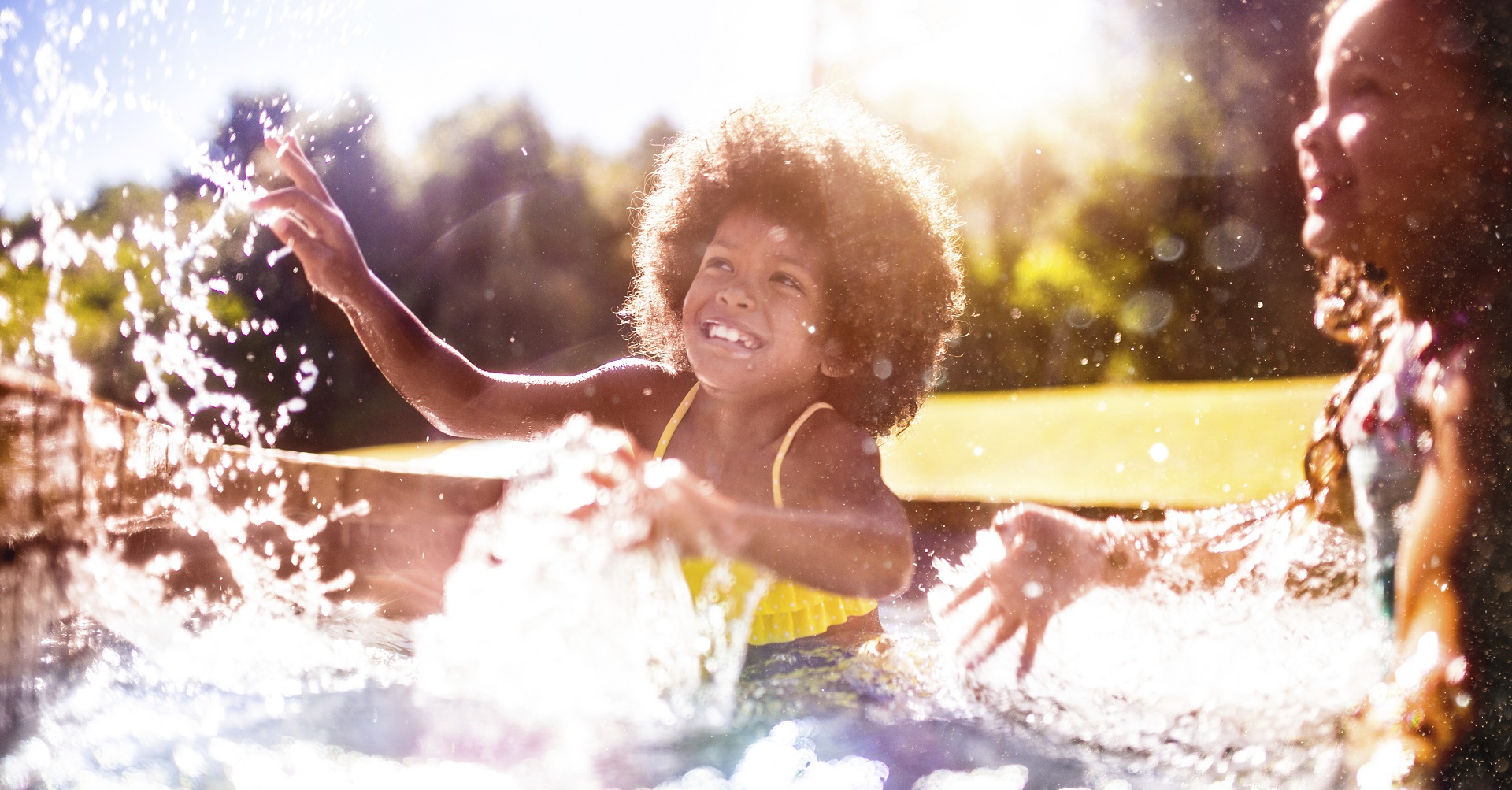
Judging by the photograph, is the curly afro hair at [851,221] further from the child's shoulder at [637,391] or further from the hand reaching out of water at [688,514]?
the hand reaching out of water at [688,514]

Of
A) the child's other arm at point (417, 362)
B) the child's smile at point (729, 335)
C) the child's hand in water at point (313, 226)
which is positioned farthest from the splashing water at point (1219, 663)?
the child's hand in water at point (313, 226)

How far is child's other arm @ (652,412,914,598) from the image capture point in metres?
0.90

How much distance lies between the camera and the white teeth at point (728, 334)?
111cm

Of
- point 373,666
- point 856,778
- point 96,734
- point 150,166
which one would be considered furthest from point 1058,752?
point 150,166

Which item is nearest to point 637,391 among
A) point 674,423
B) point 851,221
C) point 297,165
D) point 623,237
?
point 674,423

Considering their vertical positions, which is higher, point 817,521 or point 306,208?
point 306,208

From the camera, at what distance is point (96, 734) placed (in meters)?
0.88

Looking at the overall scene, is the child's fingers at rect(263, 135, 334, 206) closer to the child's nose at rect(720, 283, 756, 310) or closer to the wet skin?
the child's nose at rect(720, 283, 756, 310)

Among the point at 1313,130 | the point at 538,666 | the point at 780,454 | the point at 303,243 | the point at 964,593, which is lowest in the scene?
the point at 538,666

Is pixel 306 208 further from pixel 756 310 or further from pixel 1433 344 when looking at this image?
pixel 1433 344

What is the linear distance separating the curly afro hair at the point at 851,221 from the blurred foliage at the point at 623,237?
0.12 m

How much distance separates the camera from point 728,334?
43.6 inches

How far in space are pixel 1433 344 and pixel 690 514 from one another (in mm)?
656

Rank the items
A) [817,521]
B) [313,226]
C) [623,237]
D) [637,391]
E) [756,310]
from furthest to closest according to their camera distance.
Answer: [623,237] → [637,391] → [313,226] → [756,310] → [817,521]
